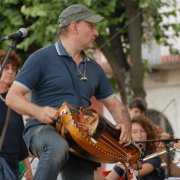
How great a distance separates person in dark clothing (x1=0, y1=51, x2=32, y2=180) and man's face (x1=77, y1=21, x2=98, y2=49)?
97cm

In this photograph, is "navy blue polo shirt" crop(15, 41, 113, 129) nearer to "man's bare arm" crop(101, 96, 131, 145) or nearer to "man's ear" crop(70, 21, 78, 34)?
"man's ear" crop(70, 21, 78, 34)

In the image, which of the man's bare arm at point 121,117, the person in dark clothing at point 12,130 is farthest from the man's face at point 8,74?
the man's bare arm at point 121,117

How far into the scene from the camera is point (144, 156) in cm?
655

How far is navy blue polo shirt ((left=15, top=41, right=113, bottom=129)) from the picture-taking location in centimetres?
500

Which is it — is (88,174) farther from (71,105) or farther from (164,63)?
(164,63)

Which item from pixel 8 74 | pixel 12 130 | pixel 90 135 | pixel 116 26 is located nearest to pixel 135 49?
pixel 116 26

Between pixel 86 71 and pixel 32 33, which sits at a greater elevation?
pixel 86 71

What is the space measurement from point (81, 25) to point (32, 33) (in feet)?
19.3

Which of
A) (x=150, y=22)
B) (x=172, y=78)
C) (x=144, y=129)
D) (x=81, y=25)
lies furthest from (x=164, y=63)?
(x=81, y=25)

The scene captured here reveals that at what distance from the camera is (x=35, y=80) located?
16.4 feet

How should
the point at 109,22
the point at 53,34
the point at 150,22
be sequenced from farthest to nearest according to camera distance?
the point at 150,22 → the point at 109,22 → the point at 53,34

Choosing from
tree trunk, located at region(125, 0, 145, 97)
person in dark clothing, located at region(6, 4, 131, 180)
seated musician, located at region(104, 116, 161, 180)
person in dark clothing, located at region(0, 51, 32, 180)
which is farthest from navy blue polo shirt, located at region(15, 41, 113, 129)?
tree trunk, located at region(125, 0, 145, 97)

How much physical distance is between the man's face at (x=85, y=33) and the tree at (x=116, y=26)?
4695 millimetres

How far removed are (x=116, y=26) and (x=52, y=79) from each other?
7039 mm
